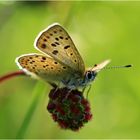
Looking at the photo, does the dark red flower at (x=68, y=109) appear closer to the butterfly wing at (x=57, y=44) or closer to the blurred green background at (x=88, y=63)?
the butterfly wing at (x=57, y=44)

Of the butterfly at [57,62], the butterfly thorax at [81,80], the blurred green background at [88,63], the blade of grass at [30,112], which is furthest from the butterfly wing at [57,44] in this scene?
the blurred green background at [88,63]

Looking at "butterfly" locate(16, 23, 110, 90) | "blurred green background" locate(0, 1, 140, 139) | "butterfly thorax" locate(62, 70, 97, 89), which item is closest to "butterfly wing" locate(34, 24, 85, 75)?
"butterfly" locate(16, 23, 110, 90)

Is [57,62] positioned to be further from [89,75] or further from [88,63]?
[88,63]

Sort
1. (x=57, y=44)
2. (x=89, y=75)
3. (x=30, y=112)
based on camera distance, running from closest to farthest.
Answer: (x=57, y=44), (x=89, y=75), (x=30, y=112)

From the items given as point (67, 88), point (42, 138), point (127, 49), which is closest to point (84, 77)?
point (67, 88)

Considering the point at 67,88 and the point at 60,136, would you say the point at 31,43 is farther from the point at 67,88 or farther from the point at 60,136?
the point at 67,88

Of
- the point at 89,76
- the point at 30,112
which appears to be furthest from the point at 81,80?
the point at 30,112

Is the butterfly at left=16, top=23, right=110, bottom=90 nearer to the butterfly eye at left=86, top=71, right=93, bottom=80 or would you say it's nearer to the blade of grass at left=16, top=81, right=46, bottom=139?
the butterfly eye at left=86, top=71, right=93, bottom=80
